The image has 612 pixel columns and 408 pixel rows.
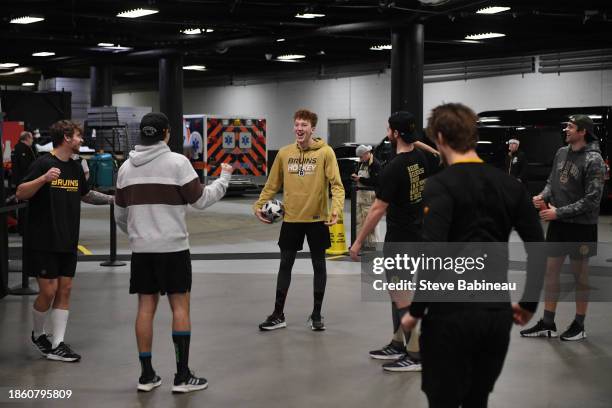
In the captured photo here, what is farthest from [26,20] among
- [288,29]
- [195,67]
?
[195,67]

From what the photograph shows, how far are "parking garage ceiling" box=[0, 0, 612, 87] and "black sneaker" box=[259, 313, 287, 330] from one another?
22.7 feet

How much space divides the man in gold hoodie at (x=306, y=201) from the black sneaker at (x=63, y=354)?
171 cm

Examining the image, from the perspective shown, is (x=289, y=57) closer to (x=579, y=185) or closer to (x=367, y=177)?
(x=367, y=177)

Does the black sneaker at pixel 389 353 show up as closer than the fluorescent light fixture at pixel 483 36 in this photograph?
Yes

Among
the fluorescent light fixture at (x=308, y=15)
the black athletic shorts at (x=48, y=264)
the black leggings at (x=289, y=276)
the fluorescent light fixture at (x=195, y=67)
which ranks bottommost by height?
the black leggings at (x=289, y=276)

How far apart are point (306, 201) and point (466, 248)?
379cm

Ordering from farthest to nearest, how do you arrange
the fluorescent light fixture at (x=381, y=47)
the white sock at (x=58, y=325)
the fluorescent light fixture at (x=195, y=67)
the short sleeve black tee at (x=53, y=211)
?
1. the fluorescent light fixture at (x=195, y=67)
2. the fluorescent light fixture at (x=381, y=47)
3. the white sock at (x=58, y=325)
4. the short sleeve black tee at (x=53, y=211)

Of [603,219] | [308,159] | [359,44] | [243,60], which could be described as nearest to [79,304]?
[308,159]

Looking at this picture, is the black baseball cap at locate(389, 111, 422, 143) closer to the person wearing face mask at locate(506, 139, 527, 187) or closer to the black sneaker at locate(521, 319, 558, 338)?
the black sneaker at locate(521, 319, 558, 338)

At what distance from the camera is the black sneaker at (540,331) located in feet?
23.6

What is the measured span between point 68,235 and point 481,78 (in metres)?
20.4

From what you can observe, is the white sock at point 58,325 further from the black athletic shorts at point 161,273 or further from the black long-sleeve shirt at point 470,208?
the black long-sleeve shirt at point 470,208

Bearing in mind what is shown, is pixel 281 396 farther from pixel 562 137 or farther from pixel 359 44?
pixel 359 44

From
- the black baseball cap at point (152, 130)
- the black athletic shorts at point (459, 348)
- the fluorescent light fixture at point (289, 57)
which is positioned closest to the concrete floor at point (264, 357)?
the black baseball cap at point (152, 130)
